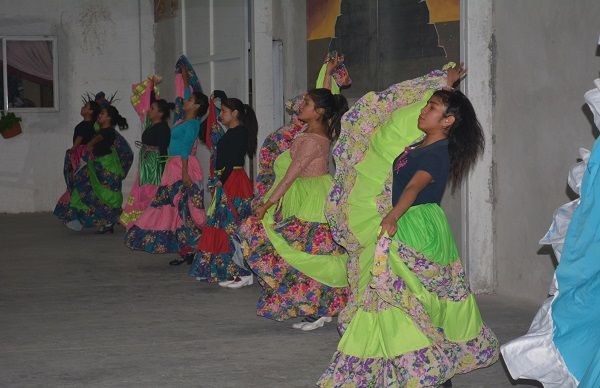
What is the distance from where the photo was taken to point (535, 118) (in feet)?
23.0

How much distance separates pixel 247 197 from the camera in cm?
838

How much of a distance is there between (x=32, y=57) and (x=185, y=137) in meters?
6.91

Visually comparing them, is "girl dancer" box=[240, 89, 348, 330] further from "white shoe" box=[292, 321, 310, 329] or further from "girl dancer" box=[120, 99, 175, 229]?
"girl dancer" box=[120, 99, 175, 229]

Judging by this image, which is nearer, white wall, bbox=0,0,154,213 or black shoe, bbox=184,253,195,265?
black shoe, bbox=184,253,195,265

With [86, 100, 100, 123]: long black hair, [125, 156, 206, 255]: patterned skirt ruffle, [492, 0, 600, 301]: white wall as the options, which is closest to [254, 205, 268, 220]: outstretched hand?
[492, 0, 600, 301]: white wall

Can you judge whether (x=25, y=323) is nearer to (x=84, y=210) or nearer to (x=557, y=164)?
(x=557, y=164)

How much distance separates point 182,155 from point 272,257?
2.83 metres

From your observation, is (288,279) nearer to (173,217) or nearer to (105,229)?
(173,217)

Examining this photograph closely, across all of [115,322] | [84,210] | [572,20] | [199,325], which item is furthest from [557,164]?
[84,210]

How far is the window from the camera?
15.1 metres

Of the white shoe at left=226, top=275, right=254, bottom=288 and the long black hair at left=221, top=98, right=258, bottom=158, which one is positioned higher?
the long black hair at left=221, top=98, right=258, bottom=158

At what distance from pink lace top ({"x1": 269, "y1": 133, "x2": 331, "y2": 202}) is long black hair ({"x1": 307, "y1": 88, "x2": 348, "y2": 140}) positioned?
11 centimetres

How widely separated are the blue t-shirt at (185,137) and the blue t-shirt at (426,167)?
450 cm

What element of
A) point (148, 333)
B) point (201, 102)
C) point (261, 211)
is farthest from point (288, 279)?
point (201, 102)
